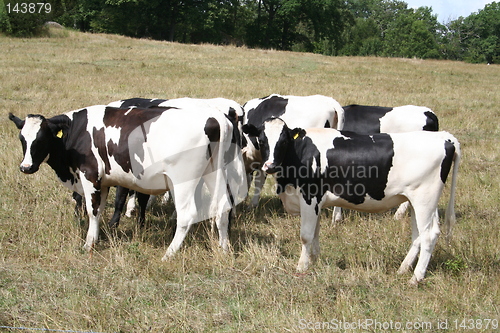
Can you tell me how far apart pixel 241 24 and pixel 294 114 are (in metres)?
62.3

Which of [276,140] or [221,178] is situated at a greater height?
[276,140]

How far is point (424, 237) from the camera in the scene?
5.89 meters

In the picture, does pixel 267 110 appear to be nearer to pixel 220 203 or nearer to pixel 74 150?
pixel 220 203

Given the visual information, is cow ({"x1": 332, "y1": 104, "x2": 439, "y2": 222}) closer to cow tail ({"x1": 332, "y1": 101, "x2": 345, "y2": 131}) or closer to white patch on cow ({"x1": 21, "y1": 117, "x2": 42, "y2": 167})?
cow tail ({"x1": 332, "y1": 101, "x2": 345, "y2": 131})

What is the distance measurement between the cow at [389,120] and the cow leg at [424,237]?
3552 mm

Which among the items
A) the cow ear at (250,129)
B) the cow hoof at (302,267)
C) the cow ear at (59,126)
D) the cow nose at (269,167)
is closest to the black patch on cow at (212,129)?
the cow ear at (250,129)

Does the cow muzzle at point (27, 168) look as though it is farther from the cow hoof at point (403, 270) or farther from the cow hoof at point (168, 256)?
the cow hoof at point (403, 270)

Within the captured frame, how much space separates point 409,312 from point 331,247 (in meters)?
2.15

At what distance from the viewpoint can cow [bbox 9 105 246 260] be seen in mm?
6410

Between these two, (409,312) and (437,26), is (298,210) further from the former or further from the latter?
(437,26)

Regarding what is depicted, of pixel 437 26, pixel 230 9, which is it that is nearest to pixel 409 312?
pixel 230 9

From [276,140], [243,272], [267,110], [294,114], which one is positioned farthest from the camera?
[267,110]

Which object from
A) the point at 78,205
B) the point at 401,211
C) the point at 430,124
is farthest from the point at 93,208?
the point at 430,124

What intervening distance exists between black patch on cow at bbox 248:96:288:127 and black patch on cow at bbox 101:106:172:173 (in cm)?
301
